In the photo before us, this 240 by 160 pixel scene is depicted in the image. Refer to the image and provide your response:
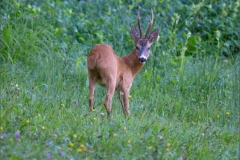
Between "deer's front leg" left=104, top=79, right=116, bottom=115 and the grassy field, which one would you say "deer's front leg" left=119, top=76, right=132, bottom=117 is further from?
"deer's front leg" left=104, top=79, right=116, bottom=115

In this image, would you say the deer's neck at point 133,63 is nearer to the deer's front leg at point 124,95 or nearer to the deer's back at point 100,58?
the deer's front leg at point 124,95

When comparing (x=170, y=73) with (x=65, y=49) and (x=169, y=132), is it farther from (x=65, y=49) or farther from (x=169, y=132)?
(x=169, y=132)

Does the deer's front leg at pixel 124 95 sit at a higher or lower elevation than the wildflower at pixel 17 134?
lower

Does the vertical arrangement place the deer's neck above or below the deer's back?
below

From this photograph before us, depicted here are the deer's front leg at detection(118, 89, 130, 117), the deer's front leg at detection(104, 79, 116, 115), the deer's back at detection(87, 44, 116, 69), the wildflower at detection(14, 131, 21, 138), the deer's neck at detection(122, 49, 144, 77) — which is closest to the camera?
the wildflower at detection(14, 131, 21, 138)

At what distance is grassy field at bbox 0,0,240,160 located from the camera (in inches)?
236

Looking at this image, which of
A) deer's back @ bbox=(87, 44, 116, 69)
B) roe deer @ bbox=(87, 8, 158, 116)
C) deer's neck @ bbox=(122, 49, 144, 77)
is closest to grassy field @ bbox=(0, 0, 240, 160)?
roe deer @ bbox=(87, 8, 158, 116)

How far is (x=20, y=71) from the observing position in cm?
893

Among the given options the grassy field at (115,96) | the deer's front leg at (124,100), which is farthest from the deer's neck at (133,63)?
the deer's front leg at (124,100)

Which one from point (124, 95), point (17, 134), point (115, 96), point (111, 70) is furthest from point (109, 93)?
point (17, 134)

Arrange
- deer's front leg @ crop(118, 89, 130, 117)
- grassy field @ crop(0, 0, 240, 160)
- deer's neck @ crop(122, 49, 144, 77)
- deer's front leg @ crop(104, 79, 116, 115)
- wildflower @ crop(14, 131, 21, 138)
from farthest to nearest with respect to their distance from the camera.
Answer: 1. deer's neck @ crop(122, 49, 144, 77)
2. deer's front leg @ crop(118, 89, 130, 117)
3. deer's front leg @ crop(104, 79, 116, 115)
4. grassy field @ crop(0, 0, 240, 160)
5. wildflower @ crop(14, 131, 21, 138)

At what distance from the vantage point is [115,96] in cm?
869

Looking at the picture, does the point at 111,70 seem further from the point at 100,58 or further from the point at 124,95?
the point at 124,95

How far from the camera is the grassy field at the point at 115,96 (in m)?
5.99
